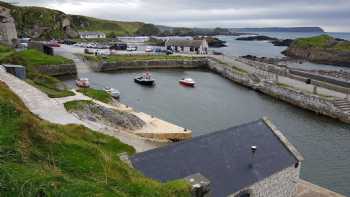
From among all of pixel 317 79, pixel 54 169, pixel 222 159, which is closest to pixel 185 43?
pixel 317 79

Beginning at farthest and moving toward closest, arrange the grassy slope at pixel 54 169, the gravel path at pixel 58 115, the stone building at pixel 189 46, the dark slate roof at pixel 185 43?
the dark slate roof at pixel 185 43 → the stone building at pixel 189 46 → the gravel path at pixel 58 115 → the grassy slope at pixel 54 169

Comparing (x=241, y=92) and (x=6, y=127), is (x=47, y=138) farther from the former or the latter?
(x=241, y=92)

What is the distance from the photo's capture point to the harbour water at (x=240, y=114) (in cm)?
2631

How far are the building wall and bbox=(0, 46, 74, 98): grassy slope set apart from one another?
2438 centimetres

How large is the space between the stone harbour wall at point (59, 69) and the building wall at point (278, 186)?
5625 cm

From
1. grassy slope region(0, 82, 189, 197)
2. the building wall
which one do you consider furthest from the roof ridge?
grassy slope region(0, 82, 189, 197)

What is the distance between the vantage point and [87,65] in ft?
241

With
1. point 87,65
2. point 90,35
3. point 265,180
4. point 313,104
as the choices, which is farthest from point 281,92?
point 90,35

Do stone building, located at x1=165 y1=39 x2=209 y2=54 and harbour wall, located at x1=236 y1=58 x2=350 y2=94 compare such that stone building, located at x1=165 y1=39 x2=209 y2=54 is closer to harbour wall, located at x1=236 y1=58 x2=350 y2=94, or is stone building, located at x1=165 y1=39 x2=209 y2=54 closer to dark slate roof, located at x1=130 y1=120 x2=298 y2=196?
harbour wall, located at x1=236 y1=58 x2=350 y2=94

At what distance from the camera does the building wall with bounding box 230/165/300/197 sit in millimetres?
14109

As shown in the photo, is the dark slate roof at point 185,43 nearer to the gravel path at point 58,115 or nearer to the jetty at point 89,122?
the jetty at point 89,122

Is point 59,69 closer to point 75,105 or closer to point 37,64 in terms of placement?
point 37,64

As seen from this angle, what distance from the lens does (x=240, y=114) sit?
40625 millimetres

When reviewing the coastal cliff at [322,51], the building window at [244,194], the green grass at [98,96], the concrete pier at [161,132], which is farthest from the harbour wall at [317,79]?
the coastal cliff at [322,51]
